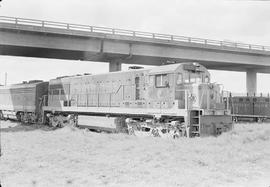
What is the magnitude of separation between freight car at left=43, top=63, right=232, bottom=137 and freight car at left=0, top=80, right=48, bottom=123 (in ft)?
22.4

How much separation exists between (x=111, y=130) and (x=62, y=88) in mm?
6271

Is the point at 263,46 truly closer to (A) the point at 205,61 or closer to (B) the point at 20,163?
(A) the point at 205,61

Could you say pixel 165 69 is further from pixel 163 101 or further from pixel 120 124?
pixel 120 124

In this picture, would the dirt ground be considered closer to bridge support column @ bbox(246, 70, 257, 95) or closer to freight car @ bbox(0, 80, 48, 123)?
freight car @ bbox(0, 80, 48, 123)

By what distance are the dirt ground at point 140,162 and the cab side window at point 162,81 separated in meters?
2.90

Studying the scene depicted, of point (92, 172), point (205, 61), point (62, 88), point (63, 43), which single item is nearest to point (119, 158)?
point (92, 172)

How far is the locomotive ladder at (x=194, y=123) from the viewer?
13.5 meters

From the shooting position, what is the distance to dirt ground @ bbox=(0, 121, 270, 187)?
691cm

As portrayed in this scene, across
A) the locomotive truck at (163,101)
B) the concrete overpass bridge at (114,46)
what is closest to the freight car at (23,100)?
the concrete overpass bridge at (114,46)

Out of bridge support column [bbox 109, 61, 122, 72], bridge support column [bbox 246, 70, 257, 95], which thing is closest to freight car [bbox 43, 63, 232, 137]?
bridge support column [bbox 109, 61, 122, 72]

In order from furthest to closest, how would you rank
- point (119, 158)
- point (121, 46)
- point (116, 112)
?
point (121, 46) < point (116, 112) < point (119, 158)

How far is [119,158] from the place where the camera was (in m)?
9.32

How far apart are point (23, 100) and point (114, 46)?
28.3 ft

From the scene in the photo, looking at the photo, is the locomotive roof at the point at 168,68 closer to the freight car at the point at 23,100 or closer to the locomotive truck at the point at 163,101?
the locomotive truck at the point at 163,101
